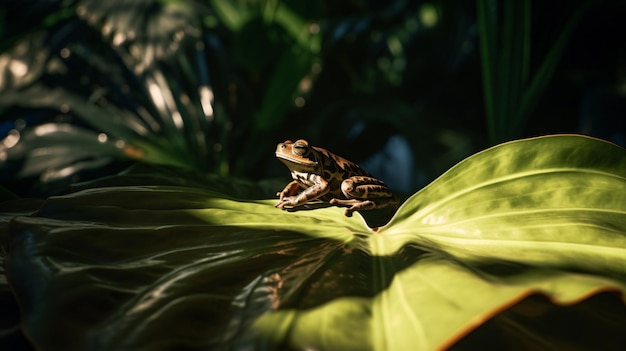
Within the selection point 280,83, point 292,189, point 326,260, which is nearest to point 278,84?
point 280,83

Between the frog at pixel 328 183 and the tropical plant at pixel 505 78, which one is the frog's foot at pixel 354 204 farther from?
the tropical plant at pixel 505 78

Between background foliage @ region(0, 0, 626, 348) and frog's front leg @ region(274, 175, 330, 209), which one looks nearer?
frog's front leg @ region(274, 175, 330, 209)

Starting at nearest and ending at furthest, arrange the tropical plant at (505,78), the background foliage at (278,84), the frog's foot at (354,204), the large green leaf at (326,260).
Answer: the large green leaf at (326,260), the frog's foot at (354,204), the tropical plant at (505,78), the background foliage at (278,84)

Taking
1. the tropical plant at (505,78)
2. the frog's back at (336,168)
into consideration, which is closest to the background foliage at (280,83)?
the tropical plant at (505,78)

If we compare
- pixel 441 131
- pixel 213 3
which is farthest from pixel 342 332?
pixel 213 3

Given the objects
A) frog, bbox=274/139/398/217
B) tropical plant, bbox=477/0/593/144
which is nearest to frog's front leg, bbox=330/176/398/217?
frog, bbox=274/139/398/217

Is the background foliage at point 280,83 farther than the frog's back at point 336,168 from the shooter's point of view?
Yes

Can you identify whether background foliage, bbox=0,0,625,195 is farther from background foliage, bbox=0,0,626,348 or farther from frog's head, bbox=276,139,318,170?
frog's head, bbox=276,139,318,170
